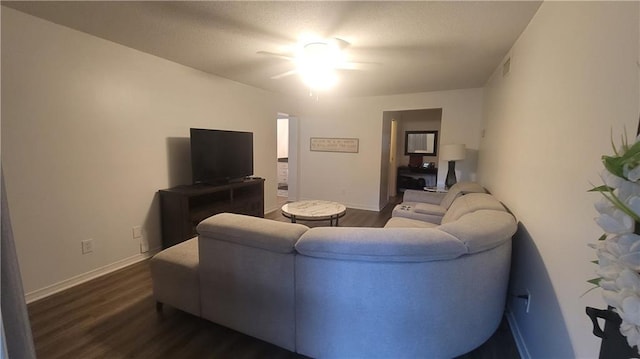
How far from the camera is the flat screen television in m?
3.37

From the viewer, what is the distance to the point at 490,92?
375 cm

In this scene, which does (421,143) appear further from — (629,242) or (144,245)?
(629,242)

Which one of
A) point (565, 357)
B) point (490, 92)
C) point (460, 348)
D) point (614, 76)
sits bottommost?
point (460, 348)

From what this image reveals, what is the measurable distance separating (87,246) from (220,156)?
168 cm

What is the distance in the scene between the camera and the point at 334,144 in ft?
18.6

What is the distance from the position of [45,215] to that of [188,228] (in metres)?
1.15

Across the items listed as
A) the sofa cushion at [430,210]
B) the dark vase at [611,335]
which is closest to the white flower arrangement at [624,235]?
the dark vase at [611,335]

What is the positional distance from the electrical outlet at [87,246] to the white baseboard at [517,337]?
3.56 m

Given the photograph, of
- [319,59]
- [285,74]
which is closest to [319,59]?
[319,59]

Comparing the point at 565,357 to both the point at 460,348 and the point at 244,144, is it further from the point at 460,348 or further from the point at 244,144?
the point at 244,144

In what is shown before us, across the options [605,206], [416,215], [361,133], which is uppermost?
[361,133]

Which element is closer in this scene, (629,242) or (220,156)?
(629,242)

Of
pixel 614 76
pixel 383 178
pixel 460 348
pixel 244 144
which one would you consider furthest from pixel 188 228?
pixel 383 178

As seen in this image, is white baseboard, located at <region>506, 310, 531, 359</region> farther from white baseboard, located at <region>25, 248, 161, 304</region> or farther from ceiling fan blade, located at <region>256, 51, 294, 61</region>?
white baseboard, located at <region>25, 248, 161, 304</region>
